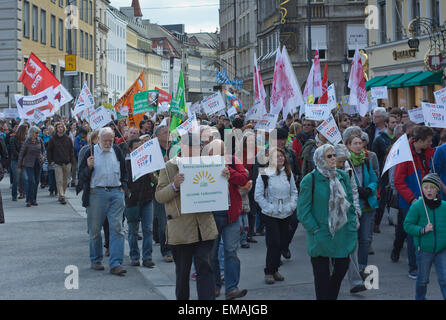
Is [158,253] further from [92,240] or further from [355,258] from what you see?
[355,258]

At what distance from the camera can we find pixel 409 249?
364 inches

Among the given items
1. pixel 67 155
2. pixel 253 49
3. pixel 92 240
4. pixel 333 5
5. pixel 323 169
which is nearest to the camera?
pixel 323 169

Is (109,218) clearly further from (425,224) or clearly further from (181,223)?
(425,224)

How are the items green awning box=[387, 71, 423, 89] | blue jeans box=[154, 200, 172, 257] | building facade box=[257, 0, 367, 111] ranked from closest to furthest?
blue jeans box=[154, 200, 172, 257]
green awning box=[387, 71, 423, 89]
building facade box=[257, 0, 367, 111]

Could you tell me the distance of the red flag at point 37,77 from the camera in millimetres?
21297

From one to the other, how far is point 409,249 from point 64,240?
19.0 feet

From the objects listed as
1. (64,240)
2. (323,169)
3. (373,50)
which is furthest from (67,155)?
(373,50)

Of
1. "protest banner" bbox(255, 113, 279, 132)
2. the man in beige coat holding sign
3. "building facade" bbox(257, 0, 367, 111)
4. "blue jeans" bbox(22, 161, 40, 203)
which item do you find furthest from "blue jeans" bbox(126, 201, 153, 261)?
"building facade" bbox(257, 0, 367, 111)

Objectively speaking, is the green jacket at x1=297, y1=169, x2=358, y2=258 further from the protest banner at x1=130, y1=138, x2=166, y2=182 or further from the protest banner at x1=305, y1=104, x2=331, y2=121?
the protest banner at x1=305, y1=104, x2=331, y2=121

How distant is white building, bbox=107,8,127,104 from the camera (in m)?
92.6

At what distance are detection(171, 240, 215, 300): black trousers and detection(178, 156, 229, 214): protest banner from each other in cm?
36

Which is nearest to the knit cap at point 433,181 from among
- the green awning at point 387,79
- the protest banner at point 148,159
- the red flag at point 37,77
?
the protest banner at point 148,159

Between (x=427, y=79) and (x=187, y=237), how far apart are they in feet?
88.3
